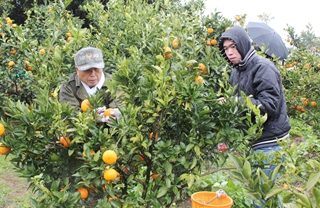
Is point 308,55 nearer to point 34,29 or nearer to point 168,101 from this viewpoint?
point 168,101

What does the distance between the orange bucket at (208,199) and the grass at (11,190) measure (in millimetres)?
2087

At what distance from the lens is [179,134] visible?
2090 mm

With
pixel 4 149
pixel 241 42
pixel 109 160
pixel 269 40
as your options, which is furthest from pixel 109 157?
pixel 269 40

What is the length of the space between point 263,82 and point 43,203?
59.8 inches

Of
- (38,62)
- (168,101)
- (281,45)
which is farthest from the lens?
(281,45)

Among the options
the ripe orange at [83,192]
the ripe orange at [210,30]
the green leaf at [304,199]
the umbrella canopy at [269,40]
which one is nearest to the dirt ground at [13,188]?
the ripe orange at [83,192]

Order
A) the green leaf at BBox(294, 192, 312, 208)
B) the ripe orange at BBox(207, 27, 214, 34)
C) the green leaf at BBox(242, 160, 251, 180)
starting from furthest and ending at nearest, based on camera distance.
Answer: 1. the ripe orange at BBox(207, 27, 214, 34)
2. the green leaf at BBox(242, 160, 251, 180)
3. the green leaf at BBox(294, 192, 312, 208)

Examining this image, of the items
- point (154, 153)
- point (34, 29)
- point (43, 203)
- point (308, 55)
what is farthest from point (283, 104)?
point (34, 29)

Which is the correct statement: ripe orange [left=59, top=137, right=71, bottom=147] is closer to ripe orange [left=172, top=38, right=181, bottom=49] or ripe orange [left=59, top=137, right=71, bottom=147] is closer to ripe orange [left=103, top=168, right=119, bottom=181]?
ripe orange [left=103, top=168, right=119, bottom=181]

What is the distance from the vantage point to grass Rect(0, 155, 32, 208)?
3.81 m

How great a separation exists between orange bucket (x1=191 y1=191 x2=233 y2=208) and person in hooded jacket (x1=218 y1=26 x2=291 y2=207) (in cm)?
40

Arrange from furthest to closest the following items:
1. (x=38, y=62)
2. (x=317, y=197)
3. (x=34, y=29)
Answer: (x=34, y=29), (x=38, y=62), (x=317, y=197)

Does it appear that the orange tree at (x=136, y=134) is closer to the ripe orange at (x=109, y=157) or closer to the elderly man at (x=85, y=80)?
the ripe orange at (x=109, y=157)

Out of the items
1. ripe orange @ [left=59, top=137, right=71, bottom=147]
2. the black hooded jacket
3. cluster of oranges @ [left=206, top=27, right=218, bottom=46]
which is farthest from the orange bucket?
cluster of oranges @ [left=206, top=27, right=218, bottom=46]
